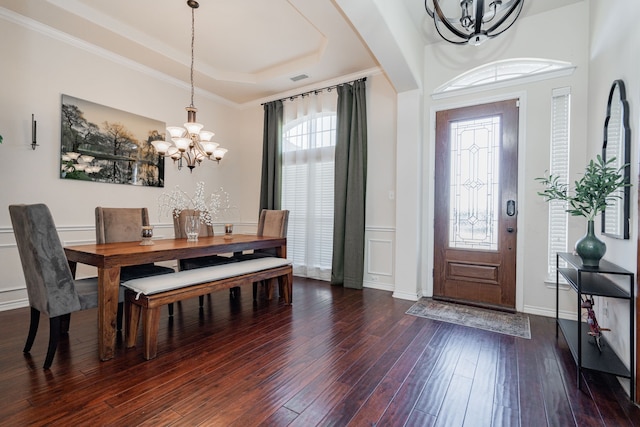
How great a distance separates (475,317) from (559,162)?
1835 mm

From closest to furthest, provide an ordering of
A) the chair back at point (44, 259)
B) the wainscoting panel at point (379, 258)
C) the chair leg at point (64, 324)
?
the chair back at point (44, 259) → the chair leg at point (64, 324) → the wainscoting panel at point (379, 258)

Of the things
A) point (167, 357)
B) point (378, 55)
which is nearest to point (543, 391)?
point (167, 357)

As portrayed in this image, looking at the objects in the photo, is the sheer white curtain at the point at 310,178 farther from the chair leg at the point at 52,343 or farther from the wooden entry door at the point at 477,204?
the chair leg at the point at 52,343

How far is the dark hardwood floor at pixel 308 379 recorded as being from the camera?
1587mm

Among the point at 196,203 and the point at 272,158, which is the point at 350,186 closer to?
the point at 272,158

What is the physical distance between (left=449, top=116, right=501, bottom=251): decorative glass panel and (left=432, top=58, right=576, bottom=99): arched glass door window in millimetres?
388

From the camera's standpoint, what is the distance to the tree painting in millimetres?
3547

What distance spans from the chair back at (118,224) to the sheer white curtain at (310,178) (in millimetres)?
2338

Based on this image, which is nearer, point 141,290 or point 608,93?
point 141,290

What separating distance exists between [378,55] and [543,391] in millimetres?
3092

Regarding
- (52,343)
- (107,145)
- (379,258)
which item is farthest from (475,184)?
(107,145)

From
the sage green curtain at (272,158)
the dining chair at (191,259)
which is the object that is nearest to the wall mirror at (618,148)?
the dining chair at (191,259)

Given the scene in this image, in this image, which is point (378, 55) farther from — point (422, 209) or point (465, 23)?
point (422, 209)

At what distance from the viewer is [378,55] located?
306 cm
